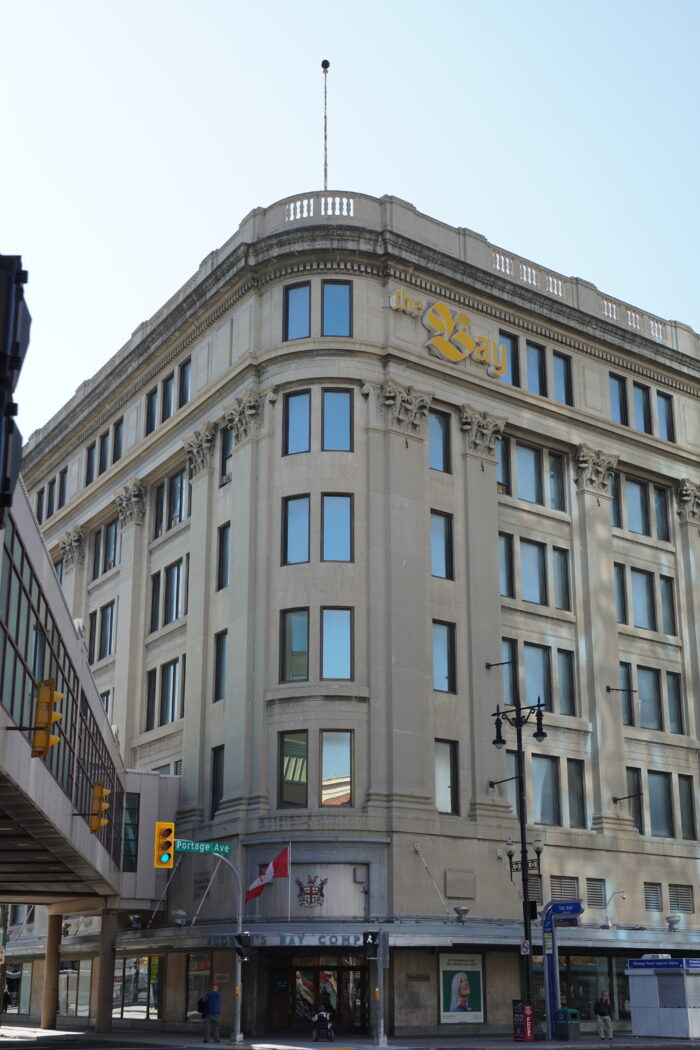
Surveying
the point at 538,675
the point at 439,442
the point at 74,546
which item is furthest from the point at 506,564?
the point at 74,546

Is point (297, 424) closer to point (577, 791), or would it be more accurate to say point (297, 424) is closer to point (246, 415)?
point (246, 415)

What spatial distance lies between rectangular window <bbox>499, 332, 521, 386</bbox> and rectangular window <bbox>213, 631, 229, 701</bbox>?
56.3 feet

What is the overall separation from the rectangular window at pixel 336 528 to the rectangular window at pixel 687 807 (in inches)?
788

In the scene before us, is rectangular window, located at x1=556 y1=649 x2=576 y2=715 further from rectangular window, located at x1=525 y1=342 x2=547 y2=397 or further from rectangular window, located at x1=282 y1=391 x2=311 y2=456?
rectangular window, located at x1=282 y1=391 x2=311 y2=456

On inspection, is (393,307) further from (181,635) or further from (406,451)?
(181,635)

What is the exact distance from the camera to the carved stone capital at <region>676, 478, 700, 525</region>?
6269 centimetres

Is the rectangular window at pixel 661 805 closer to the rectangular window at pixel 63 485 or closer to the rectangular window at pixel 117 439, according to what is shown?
the rectangular window at pixel 117 439

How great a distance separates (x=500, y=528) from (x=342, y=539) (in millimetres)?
8440

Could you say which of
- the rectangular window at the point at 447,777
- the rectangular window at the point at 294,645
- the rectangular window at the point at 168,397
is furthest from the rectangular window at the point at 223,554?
the rectangular window at the point at 447,777

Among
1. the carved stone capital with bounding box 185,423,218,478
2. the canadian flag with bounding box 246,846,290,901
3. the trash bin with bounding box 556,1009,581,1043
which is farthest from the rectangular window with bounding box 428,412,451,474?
the trash bin with bounding box 556,1009,581,1043

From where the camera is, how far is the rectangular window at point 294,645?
49031 millimetres

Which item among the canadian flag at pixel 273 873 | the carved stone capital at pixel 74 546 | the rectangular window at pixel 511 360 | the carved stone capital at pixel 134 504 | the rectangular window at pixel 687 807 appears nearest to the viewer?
the canadian flag at pixel 273 873

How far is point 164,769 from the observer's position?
57.1 metres

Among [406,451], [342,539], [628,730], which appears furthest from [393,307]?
[628,730]
